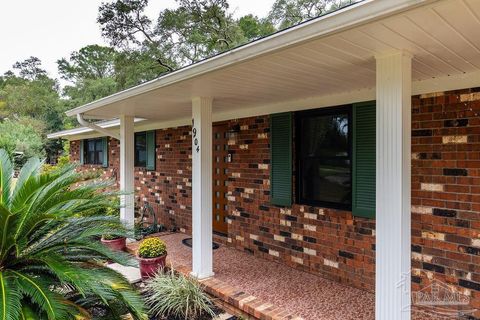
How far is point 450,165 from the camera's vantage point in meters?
3.23

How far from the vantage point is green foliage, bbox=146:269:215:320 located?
3.70 m

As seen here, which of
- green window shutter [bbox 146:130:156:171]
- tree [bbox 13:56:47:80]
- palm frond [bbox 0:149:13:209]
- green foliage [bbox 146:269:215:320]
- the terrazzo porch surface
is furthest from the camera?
tree [bbox 13:56:47:80]

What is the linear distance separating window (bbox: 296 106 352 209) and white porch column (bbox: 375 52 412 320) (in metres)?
1.66

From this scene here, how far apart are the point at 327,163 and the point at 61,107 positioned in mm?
32304

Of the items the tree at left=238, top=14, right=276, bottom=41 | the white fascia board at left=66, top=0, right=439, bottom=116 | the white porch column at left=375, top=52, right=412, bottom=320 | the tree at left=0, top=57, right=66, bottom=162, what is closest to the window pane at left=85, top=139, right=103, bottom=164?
the tree at left=238, top=14, right=276, bottom=41

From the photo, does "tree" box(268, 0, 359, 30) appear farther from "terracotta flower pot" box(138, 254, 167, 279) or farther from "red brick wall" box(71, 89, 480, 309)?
"terracotta flower pot" box(138, 254, 167, 279)

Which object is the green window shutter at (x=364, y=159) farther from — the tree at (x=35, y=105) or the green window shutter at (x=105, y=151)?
the tree at (x=35, y=105)

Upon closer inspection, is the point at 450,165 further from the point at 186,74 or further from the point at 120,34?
the point at 120,34

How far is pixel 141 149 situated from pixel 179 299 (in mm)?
5642

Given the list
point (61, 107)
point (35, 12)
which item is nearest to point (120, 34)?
point (35, 12)

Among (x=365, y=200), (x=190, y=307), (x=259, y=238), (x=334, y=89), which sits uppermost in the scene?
(x=334, y=89)

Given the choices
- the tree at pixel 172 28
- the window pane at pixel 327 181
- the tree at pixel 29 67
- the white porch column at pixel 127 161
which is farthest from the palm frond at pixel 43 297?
the tree at pixel 29 67

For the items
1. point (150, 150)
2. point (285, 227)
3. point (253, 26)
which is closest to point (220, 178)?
point (285, 227)

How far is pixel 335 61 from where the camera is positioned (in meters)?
2.66
